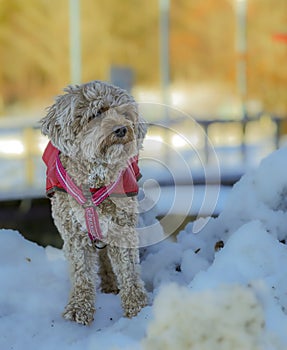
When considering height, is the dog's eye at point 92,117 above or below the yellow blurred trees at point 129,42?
above

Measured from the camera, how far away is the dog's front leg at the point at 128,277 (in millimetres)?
Answer: 3986

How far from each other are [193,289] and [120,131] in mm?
1379

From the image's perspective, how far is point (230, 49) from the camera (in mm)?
35344

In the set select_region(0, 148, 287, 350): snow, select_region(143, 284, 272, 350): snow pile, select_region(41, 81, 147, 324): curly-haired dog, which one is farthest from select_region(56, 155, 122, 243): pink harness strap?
select_region(143, 284, 272, 350): snow pile

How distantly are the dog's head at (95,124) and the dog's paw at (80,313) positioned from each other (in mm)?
819

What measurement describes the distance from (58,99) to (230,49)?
32.3 meters

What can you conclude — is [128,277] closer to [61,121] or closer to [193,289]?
[61,121]

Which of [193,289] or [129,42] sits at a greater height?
[193,289]

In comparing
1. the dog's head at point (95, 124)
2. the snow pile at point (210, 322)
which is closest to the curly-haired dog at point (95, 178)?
the dog's head at point (95, 124)

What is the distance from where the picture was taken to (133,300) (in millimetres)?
3984

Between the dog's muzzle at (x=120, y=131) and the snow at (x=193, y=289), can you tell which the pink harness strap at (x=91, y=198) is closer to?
the dog's muzzle at (x=120, y=131)

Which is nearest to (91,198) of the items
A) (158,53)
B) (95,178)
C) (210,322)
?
(95,178)

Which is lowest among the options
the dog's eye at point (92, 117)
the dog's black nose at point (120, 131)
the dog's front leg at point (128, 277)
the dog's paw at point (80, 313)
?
the dog's paw at point (80, 313)

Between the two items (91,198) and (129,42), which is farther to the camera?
(129,42)
